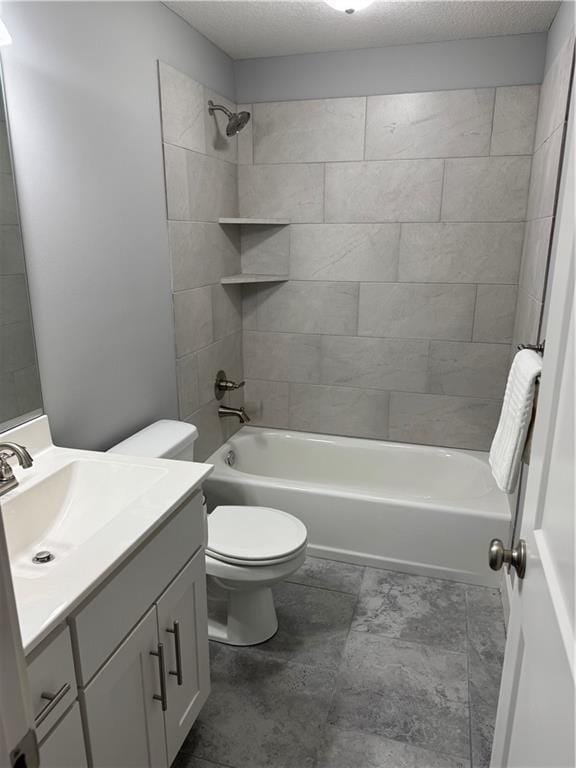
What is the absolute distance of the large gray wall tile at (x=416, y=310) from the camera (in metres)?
2.87

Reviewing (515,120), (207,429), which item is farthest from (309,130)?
(207,429)

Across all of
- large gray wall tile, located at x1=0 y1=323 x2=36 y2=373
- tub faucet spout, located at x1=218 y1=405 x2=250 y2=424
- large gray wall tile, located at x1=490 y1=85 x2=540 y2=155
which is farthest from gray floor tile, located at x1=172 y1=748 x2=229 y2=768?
large gray wall tile, located at x1=490 y1=85 x2=540 y2=155

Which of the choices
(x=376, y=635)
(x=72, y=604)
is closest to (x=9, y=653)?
(x=72, y=604)

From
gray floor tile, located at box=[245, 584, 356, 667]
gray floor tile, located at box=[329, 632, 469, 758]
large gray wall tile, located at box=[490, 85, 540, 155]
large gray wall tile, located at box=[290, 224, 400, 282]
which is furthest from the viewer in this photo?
large gray wall tile, located at box=[290, 224, 400, 282]

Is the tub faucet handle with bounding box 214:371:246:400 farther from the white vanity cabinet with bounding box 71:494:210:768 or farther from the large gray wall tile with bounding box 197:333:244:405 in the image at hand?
the white vanity cabinet with bounding box 71:494:210:768

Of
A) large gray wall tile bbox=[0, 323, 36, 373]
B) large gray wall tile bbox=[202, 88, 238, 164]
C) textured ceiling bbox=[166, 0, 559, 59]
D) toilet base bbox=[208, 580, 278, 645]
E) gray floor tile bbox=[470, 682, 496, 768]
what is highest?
textured ceiling bbox=[166, 0, 559, 59]

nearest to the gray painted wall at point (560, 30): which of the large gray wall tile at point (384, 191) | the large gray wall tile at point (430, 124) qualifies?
the large gray wall tile at point (430, 124)

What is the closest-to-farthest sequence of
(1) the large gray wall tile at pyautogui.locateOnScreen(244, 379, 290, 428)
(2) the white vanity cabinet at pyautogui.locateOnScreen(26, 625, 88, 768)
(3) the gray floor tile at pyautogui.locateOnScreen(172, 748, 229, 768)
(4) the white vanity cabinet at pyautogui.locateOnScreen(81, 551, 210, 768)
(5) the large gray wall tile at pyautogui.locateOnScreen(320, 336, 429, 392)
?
1. (2) the white vanity cabinet at pyautogui.locateOnScreen(26, 625, 88, 768)
2. (4) the white vanity cabinet at pyautogui.locateOnScreen(81, 551, 210, 768)
3. (3) the gray floor tile at pyautogui.locateOnScreen(172, 748, 229, 768)
4. (5) the large gray wall tile at pyautogui.locateOnScreen(320, 336, 429, 392)
5. (1) the large gray wall tile at pyautogui.locateOnScreen(244, 379, 290, 428)

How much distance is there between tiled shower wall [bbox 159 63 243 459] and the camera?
7.62 ft

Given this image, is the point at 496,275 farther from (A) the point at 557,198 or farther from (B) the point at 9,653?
(B) the point at 9,653

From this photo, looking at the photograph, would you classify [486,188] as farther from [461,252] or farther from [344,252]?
[344,252]

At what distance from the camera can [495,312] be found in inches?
111

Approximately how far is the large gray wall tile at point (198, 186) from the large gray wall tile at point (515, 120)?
1.35 meters

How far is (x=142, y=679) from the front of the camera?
1289 millimetres
